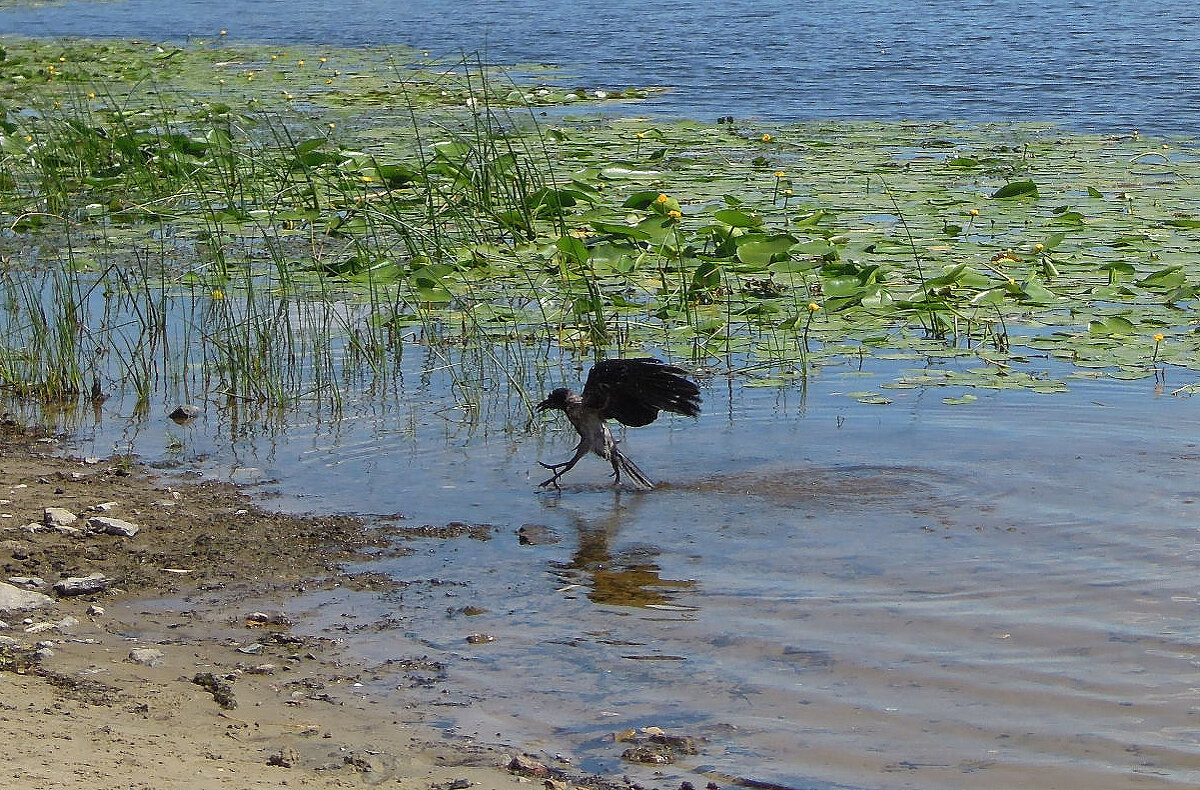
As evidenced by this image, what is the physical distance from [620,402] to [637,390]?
10 centimetres

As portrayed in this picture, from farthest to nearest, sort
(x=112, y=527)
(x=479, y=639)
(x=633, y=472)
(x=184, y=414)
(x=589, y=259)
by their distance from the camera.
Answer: (x=589, y=259)
(x=184, y=414)
(x=633, y=472)
(x=112, y=527)
(x=479, y=639)

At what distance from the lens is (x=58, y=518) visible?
4793 mm

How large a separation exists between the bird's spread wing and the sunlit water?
344mm

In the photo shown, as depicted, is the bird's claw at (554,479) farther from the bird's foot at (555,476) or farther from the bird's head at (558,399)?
the bird's head at (558,399)

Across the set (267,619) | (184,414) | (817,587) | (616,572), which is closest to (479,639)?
(267,619)

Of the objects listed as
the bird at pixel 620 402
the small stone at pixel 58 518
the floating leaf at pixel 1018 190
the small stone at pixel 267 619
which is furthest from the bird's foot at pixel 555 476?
the floating leaf at pixel 1018 190

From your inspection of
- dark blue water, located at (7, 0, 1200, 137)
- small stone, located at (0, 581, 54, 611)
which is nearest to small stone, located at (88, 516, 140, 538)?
small stone, located at (0, 581, 54, 611)

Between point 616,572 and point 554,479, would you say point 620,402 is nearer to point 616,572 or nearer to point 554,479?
point 554,479

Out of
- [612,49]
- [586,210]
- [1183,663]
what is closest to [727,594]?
[1183,663]

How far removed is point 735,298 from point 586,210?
1.85 m

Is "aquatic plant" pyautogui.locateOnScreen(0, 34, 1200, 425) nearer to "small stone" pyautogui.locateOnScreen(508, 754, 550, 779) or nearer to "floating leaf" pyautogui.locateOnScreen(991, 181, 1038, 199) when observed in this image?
"floating leaf" pyautogui.locateOnScreen(991, 181, 1038, 199)

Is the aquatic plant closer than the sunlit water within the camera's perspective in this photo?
No

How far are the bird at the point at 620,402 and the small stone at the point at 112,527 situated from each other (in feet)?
4.64

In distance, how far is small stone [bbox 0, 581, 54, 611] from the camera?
4.08 m
